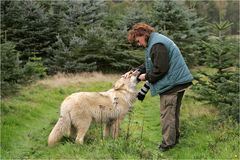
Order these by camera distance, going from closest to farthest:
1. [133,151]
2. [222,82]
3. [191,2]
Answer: [133,151], [222,82], [191,2]

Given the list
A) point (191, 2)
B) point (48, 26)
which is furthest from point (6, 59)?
point (191, 2)

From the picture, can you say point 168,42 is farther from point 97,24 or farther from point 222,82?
point 97,24

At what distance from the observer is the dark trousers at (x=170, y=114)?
6.26 m

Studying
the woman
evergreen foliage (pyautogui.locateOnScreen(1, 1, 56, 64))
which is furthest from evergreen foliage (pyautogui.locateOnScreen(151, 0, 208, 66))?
the woman

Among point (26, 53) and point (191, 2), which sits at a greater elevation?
point (191, 2)

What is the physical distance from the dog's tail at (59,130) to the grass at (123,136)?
13cm

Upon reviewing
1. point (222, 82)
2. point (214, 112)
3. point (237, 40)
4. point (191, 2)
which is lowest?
point (214, 112)

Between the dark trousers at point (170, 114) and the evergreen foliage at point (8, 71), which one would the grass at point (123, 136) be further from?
the evergreen foliage at point (8, 71)

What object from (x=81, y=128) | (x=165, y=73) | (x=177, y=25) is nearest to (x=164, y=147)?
(x=165, y=73)

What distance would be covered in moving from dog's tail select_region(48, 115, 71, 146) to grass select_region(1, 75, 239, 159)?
125 millimetres

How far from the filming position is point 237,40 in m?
10.2

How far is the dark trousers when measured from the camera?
20.5ft

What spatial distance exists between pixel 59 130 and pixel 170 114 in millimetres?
1905

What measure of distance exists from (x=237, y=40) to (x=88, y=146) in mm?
5981
